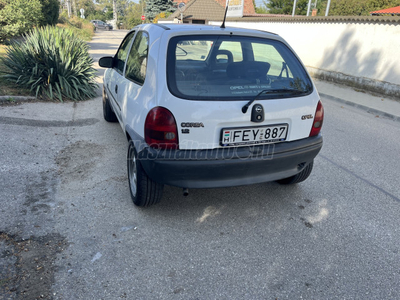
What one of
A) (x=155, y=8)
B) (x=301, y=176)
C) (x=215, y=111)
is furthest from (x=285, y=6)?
(x=215, y=111)

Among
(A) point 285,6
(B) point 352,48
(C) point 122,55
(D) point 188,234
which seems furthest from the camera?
(A) point 285,6

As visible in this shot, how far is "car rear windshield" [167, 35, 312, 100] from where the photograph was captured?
107 inches

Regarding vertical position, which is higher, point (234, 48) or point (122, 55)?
point (234, 48)

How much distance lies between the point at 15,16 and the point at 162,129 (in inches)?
564

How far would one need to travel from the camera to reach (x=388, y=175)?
4.39 meters

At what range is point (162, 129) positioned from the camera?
2.61 m

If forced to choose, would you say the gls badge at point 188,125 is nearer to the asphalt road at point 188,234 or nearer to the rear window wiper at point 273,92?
the rear window wiper at point 273,92

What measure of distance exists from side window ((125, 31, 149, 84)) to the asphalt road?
1260 millimetres

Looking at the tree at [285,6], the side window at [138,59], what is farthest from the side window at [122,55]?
the tree at [285,6]

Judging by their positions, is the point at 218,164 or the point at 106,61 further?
the point at 106,61

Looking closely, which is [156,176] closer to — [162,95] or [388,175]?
[162,95]

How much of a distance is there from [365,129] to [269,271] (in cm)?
537

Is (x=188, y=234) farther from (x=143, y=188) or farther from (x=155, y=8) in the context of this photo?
(x=155, y=8)

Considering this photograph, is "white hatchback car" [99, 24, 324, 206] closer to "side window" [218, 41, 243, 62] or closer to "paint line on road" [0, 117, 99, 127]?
"side window" [218, 41, 243, 62]
